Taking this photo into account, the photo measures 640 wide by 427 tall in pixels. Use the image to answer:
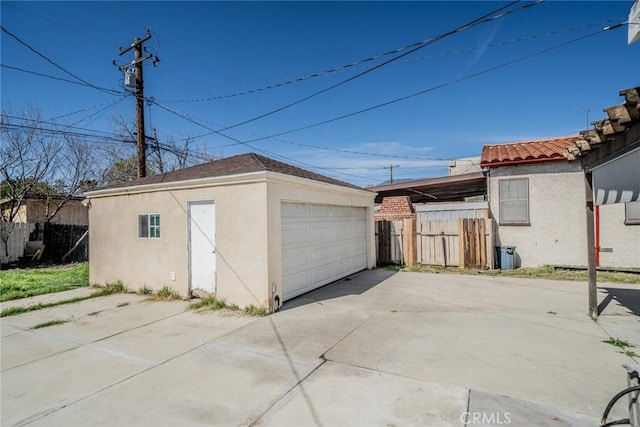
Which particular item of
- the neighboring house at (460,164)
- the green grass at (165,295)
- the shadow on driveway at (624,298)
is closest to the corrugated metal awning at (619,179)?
the shadow on driveway at (624,298)

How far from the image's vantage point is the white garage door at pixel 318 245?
278 inches

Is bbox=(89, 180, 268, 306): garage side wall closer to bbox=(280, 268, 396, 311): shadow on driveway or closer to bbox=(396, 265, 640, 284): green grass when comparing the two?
bbox=(280, 268, 396, 311): shadow on driveway

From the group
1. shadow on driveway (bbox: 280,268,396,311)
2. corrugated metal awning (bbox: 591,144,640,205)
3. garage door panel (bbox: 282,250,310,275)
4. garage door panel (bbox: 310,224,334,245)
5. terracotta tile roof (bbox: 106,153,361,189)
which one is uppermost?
terracotta tile roof (bbox: 106,153,361,189)

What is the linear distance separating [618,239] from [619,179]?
5.83m

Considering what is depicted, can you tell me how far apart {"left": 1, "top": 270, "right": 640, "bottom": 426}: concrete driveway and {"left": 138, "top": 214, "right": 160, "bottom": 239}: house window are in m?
1.83

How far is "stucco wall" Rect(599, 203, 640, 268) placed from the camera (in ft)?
30.1

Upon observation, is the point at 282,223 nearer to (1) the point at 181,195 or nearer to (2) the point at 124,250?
(1) the point at 181,195

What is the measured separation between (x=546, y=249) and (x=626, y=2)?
666 centimetres

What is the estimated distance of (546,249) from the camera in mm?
10141

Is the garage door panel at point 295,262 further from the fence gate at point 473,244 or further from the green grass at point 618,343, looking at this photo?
the fence gate at point 473,244

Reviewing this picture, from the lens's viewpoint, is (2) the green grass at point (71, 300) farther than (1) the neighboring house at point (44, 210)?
No

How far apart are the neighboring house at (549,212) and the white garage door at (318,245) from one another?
4.80 metres

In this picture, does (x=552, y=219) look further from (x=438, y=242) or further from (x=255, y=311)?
(x=255, y=311)

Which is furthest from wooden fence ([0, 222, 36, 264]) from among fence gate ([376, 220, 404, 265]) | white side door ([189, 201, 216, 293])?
fence gate ([376, 220, 404, 265])
